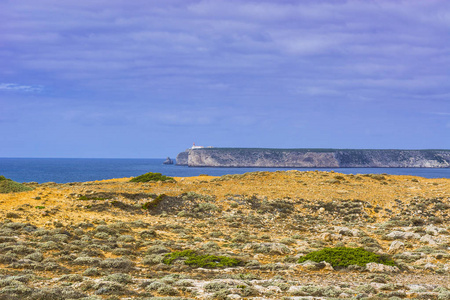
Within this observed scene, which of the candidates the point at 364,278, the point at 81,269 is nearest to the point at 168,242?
the point at 81,269

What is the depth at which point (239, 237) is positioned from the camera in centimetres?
2217

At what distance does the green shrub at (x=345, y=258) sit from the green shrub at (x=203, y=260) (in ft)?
10.7

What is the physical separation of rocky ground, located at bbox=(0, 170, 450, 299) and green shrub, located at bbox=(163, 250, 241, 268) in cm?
30

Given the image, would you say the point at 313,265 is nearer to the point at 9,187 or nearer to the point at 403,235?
the point at 403,235

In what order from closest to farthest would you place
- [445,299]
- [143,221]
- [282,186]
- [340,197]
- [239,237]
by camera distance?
1. [445,299]
2. [239,237]
3. [143,221]
4. [340,197]
5. [282,186]

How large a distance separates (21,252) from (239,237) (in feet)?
37.5

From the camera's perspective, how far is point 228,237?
22781 mm

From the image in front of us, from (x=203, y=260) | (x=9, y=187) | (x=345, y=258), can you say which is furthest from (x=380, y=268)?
(x=9, y=187)

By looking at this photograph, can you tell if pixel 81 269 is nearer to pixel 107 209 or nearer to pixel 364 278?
pixel 364 278

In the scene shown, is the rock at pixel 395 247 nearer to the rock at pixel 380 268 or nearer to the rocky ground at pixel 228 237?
the rocky ground at pixel 228 237

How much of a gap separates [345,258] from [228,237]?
26.8 feet

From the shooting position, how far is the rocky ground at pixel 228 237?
12266 mm

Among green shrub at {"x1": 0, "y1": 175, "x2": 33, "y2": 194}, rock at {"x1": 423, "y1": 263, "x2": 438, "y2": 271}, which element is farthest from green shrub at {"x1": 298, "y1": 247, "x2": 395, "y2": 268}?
green shrub at {"x1": 0, "y1": 175, "x2": 33, "y2": 194}

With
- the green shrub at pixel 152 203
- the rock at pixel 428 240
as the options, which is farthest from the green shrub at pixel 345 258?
the green shrub at pixel 152 203
